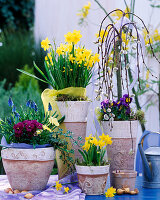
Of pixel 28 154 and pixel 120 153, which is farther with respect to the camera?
pixel 120 153

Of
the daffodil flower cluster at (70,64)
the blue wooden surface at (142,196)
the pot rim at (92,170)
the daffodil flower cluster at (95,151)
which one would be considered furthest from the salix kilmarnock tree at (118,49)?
Result: the blue wooden surface at (142,196)

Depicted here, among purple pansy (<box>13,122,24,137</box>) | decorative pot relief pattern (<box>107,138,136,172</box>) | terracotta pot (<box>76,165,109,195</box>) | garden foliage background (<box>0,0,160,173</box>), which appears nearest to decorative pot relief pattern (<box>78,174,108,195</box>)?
terracotta pot (<box>76,165,109,195</box>)

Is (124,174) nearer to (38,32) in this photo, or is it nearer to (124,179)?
(124,179)

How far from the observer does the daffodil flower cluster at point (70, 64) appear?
1559mm

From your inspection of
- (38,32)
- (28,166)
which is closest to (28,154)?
(28,166)

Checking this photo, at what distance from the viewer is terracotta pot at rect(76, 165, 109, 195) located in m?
1.40

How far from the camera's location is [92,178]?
4.63 feet

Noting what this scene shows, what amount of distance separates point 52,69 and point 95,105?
0.27 meters

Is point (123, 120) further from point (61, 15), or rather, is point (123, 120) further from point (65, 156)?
point (61, 15)

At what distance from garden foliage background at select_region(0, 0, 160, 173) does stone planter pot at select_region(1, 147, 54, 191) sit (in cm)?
41

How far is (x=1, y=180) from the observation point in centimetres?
175

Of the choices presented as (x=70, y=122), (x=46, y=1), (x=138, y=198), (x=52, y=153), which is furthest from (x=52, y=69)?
(x=46, y=1)

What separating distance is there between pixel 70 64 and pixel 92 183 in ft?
1.78

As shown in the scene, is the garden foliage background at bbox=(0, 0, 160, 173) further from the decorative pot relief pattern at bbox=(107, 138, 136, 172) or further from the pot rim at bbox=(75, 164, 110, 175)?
the pot rim at bbox=(75, 164, 110, 175)
